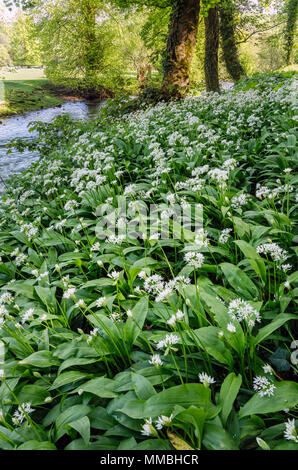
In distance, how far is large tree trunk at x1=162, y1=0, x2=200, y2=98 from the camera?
26.5 feet

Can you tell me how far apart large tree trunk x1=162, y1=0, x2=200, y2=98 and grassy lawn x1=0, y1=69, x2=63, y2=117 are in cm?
1000

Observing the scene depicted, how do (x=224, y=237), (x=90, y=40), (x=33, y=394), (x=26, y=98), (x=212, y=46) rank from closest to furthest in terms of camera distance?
1. (x=33, y=394)
2. (x=224, y=237)
3. (x=212, y=46)
4. (x=90, y=40)
5. (x=26, y=98)

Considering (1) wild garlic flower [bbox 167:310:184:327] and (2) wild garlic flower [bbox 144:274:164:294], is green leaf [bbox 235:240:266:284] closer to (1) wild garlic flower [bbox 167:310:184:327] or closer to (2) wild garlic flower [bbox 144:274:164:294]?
(2) wild garlic flower [bbox 144:274:164:294]

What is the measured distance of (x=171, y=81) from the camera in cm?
863

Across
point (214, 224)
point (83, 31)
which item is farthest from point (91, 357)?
point (83, 31)

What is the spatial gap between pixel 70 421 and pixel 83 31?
850 inches

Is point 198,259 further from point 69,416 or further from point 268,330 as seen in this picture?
point 69,416

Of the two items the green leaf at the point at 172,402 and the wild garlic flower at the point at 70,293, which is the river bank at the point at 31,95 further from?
the green leaf at the point at 172,402

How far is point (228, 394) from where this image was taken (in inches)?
48.5

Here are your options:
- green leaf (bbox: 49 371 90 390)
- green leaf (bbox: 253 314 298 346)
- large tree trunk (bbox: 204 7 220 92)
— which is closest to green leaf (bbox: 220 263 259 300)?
green leaf (bbox: 253 314 298 346)

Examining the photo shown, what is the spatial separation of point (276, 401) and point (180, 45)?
9.77 m

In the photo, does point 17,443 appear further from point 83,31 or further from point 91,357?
point 83,31

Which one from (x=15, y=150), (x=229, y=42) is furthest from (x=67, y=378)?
(x=229, y=42)

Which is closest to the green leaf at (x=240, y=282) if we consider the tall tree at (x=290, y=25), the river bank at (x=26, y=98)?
the river bank at (x=26, y=98)
